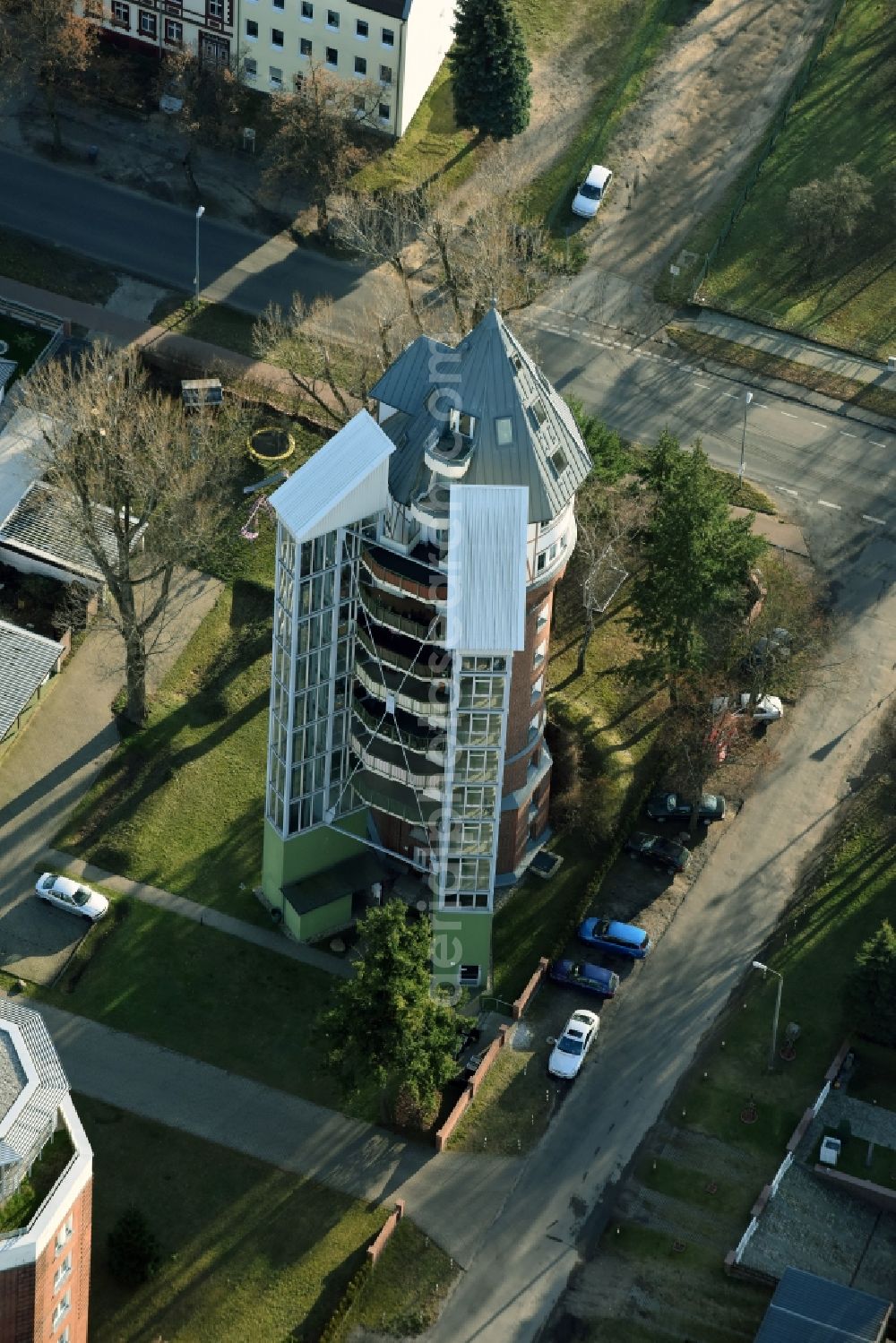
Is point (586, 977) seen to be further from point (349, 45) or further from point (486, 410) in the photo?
point (349, 45)

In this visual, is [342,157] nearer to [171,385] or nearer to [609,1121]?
[171,385]

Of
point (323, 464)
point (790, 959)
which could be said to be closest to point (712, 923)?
point (790, 959)

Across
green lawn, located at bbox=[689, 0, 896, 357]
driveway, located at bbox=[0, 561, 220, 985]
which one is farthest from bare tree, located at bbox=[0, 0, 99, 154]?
green lawn, located at bbox=[689, 0, 896, 357]

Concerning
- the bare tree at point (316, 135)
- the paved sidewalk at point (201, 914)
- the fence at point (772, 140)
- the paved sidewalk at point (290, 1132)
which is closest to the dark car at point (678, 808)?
the paved sidewalk at point (201, 914)

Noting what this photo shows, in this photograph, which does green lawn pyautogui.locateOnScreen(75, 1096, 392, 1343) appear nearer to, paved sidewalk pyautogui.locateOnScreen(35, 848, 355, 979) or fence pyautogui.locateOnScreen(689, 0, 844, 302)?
paved sidewalk pyautogui.locateOnScreen(35, 848, 355, 979)

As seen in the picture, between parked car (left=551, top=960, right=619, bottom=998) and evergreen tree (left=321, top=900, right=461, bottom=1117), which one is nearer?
evergreen tree (left=321, top=900, right=461, bottom=1117)

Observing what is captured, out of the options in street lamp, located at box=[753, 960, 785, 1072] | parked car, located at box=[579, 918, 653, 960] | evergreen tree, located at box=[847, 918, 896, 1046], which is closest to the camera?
evergreen tree, located at box=[847, 918, 896, 1046]

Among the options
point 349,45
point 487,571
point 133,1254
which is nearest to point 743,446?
point 349,45
